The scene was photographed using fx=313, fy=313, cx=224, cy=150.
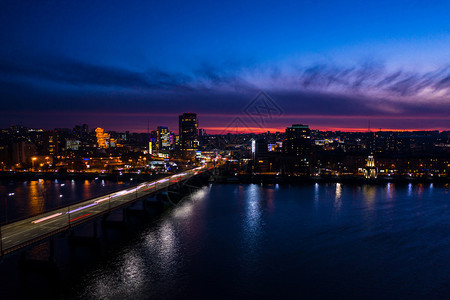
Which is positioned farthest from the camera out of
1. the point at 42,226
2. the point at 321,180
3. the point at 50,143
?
the point at 50,143

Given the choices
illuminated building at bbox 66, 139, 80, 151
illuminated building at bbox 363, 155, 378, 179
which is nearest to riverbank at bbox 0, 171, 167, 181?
illuminated building at bbox 363, 155, 378, 179

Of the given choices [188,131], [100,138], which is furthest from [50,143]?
[188,131]

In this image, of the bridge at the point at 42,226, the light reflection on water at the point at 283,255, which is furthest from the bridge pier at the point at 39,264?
the light reflection on water at the point at 283,255

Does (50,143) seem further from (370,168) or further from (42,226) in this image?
(42,226)

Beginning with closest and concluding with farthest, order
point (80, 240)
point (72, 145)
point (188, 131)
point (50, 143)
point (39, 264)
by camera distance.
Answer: point (39, 264)
point (80, 240)
point (50, 143)
point (72, 145)
point (188, 131)

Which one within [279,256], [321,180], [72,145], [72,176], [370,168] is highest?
[72,145]

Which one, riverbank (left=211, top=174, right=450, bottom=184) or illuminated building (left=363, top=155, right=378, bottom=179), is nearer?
riverbank (left=211, top=174, right=450, bottom=184)

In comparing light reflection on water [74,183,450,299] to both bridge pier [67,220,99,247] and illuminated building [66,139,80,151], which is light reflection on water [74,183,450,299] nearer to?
bridge pier [67,220,99,247]

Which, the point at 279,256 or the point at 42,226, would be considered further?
the point at 279,256

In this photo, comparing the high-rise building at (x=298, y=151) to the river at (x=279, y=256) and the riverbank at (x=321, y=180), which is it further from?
the river at (x=279, y=256)

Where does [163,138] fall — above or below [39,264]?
above
